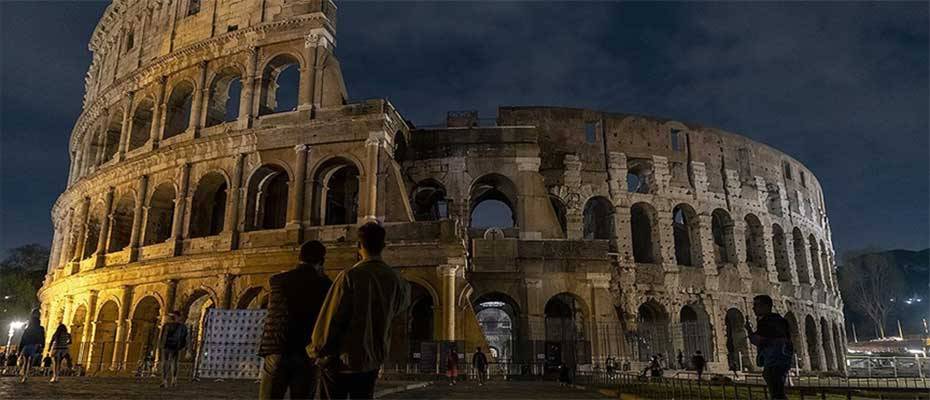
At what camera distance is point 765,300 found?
6.23 m

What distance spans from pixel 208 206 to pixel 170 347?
1299 cm

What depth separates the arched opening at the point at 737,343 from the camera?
24047mm

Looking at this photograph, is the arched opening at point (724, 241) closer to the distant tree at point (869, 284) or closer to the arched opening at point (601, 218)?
the arched opening at point (601, 218)

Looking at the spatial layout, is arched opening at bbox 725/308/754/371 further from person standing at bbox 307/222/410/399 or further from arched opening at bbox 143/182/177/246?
person standing at bbox 307/222/410/399

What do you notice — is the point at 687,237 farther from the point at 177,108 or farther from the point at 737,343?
the point at 177,108

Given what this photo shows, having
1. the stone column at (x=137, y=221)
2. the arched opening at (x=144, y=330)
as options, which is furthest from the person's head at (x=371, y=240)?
the stone column at (x=137, y=221)

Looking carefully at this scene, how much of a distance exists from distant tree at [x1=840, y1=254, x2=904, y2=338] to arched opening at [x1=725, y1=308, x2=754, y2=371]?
25.2 meters

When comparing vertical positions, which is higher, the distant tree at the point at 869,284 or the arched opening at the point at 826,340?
the distant tree at the point at 869,284

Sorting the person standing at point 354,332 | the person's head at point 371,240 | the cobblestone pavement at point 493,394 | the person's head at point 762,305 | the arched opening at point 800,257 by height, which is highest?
the arched opening at point 800,257

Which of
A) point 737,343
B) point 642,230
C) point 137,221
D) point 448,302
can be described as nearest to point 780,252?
point 737,343

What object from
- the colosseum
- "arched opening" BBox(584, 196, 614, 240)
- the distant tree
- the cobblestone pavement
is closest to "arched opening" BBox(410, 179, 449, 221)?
the colosseum

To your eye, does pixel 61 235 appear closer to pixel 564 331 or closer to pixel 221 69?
pixel 221 69

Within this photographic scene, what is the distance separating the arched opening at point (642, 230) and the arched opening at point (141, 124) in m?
19.2

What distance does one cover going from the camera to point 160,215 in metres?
21.7
